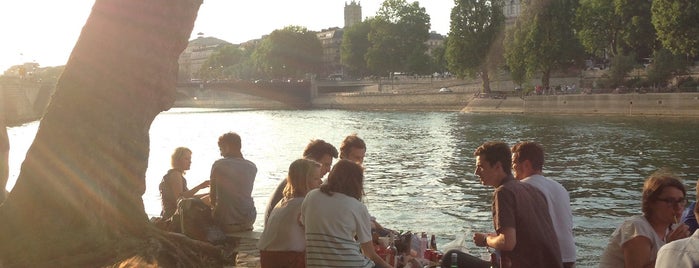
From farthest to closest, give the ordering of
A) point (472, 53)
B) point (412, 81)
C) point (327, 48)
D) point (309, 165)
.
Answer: point (327, 48) → point (412, 81) → point (472, 53) → point (309, 165)

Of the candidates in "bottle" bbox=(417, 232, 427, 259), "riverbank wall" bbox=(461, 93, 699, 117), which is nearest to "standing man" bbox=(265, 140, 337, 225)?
"bottle" bbox=(417, 232, 427, 259)

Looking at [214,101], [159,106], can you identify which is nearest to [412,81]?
[214,101]

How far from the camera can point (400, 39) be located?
103625 millimetres

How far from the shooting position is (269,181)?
24453 mm

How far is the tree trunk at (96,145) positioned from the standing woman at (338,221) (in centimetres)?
206

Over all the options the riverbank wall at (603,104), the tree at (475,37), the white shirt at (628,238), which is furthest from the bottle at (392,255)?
the tree at (475,37)

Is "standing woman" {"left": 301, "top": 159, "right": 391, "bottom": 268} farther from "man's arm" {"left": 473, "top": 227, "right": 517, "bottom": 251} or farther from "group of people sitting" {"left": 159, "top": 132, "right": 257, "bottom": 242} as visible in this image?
"group of people sitting" {"left": 159, "top": 132, "right": 257, "bottom": 242}

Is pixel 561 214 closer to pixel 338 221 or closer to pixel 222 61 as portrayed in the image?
pixel 338 221

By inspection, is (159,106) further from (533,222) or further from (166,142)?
(166,142)

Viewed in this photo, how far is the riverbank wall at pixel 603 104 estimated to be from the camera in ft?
172

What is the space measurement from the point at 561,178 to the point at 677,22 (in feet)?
109

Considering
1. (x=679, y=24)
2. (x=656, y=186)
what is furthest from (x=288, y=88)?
(x=656, y=186)

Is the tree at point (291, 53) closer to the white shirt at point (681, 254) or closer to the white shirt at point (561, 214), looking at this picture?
the white shirt at point (561, 214)

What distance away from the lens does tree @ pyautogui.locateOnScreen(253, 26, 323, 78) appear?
133 m
